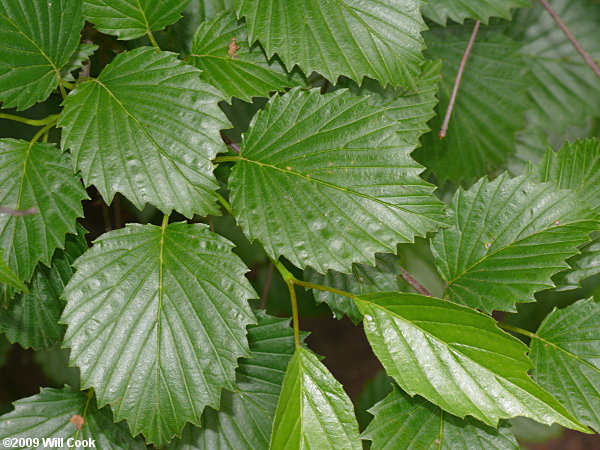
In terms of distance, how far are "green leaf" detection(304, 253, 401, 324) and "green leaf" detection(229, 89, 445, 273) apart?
112 millimetres

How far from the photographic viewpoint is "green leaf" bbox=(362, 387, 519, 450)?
645mm

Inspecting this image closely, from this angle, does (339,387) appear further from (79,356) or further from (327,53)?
(327,53)

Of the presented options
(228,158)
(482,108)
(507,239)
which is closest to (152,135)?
(228,158)

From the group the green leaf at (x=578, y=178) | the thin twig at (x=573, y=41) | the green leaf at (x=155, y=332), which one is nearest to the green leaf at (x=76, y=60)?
the green leaf at (x=155, y=332)

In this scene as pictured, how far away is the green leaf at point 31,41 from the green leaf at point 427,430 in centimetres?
51

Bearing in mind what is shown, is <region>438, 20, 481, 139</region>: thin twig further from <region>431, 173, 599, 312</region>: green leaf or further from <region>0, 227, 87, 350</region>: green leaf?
<region>0, 227, 87, 350</region>: green leaf

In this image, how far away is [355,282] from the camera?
29.8 inches

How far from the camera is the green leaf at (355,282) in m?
0.74

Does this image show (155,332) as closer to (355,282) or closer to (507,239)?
(355,282)

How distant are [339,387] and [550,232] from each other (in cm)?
30

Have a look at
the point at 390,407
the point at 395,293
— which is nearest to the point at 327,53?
the point at 395,293

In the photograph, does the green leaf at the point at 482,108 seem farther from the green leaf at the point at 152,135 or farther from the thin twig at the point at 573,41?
the green leaf at the point at 152,135

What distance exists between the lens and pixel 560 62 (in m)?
1.21

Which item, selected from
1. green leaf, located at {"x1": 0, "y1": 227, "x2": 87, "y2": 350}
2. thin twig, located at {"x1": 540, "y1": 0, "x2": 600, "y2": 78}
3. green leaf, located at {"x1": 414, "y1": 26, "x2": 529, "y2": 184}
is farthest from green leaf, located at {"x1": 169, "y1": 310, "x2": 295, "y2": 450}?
thin twig, located at {"x1": 540, "y1": 0, "x2": 600, "y2": 78}
